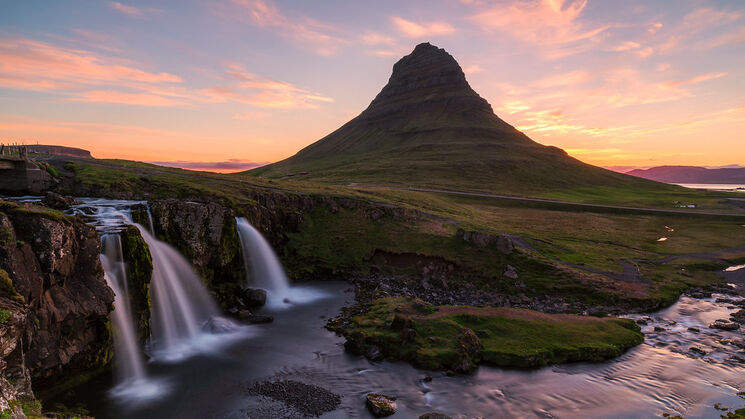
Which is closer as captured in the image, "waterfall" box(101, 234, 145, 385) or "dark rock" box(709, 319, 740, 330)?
"waterfall" box(101, 234, 145, 385)

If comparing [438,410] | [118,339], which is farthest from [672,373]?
[118,339]

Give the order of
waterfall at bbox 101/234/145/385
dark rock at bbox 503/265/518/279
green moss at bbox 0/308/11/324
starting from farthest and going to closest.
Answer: dark rock at bbox 503/265/518/279
waterfall at bbox 101/234/145/385
green moss at bbox 0/308/11/324

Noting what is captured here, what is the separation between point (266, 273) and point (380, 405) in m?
27.5

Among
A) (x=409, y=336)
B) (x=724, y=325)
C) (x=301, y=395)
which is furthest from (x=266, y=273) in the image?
(x=724, y=325)

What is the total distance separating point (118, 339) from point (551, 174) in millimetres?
188874

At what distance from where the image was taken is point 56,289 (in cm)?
2311

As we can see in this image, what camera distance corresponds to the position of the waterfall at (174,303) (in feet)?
100

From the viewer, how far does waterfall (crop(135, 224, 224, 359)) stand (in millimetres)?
30516

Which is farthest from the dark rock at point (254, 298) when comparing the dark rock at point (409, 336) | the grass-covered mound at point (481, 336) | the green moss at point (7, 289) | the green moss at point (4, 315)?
the green moss at point (4, 315)

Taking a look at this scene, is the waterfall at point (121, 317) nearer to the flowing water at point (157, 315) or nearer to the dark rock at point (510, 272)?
the flowing water at point (157, 315)

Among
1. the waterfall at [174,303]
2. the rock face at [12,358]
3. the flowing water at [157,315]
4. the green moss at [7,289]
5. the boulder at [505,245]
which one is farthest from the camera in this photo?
the boulder at [505,245]

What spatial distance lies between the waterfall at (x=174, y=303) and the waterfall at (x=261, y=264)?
301 inches

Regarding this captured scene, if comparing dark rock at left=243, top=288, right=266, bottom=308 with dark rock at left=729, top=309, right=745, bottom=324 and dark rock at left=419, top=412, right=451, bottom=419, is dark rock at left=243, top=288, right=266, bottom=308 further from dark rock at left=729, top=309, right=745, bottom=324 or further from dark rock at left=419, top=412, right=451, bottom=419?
dark rock at left=729, top=309, right=745, bottom=324

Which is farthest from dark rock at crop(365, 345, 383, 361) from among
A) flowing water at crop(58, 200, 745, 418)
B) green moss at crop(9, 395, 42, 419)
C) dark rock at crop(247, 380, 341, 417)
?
green moss at crop(9, 395, 42, 419)
